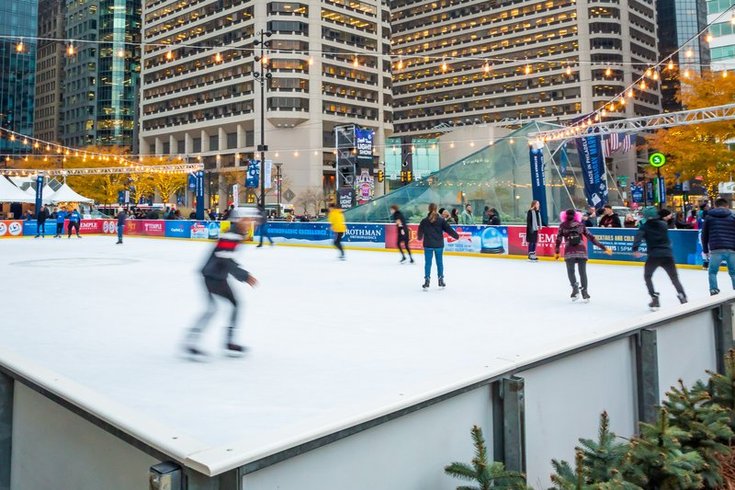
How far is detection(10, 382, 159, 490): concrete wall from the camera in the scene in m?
2.02

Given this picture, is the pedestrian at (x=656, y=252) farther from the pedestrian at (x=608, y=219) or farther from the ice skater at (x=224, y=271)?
the pedestrian at (x=608, y=219)

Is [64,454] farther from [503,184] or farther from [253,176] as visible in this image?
[253,176]

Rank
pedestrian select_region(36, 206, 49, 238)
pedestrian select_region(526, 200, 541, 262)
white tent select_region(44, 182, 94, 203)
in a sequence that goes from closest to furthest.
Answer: pedestrian select_region(526, 200, 541, 262) → pedestrian select_region(36, 206, 49, 238) → white tent select_region(44, 182, 94, 203)

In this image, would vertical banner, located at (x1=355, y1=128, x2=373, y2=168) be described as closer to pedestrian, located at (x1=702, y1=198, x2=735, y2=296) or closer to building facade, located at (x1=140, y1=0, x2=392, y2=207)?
pedestrian, located at (x1=702, y1=198, x2=735, y2=296)

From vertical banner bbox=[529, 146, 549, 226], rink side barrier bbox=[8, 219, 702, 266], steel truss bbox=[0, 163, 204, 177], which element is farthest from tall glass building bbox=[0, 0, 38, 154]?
vertical banner bbox=[529, 146, 549, 226]

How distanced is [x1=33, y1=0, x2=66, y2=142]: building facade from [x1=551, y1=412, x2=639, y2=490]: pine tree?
422ft

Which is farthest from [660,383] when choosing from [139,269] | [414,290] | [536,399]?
[139,269]

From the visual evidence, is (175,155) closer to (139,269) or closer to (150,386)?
(139,269)

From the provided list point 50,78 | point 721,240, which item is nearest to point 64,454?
point 721,240

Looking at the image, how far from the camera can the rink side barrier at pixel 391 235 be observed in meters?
15.2

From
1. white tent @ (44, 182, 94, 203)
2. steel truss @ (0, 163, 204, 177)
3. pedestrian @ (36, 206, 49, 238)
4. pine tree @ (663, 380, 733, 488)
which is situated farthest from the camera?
white tent @ (44, 182, 94, 203)

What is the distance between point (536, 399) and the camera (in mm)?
2711

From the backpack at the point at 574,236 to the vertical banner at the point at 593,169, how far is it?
1435cm

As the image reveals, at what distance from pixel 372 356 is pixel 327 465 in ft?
11.5
